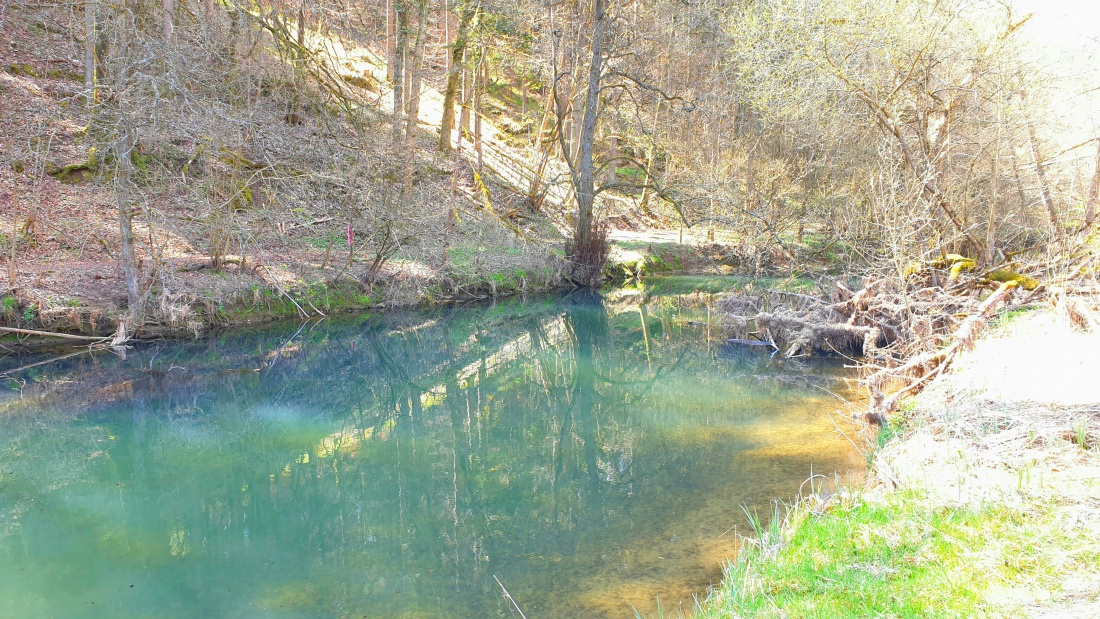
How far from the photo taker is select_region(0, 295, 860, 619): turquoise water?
5.29 metres

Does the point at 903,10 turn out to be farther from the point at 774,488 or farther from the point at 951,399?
the point at 774,488

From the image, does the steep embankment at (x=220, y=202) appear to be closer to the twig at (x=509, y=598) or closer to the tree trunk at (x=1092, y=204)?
the twig at (x=509, y=598)

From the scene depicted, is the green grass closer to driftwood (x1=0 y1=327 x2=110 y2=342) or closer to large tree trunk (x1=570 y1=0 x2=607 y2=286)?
driftwood (x1=0 y1=327 x2=110 y2=342)

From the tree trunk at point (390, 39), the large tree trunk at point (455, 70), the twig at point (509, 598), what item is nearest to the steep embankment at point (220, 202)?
the tree trunk at point (390, 39)

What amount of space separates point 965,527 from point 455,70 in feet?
65.5

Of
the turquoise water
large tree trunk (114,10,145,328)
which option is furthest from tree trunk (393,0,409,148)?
large tree trunk (114,10,145,328)

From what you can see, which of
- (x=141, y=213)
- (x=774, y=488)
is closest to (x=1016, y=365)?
(x=774, y=488)

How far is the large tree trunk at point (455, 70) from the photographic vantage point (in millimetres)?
20434

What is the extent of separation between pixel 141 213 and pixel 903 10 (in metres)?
12.8

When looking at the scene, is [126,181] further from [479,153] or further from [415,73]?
[479,153]

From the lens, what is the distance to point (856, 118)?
44.0ft

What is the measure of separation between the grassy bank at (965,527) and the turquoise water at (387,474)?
1236mm

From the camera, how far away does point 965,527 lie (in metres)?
3.87

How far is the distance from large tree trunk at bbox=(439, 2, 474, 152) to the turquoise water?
1090 cm
